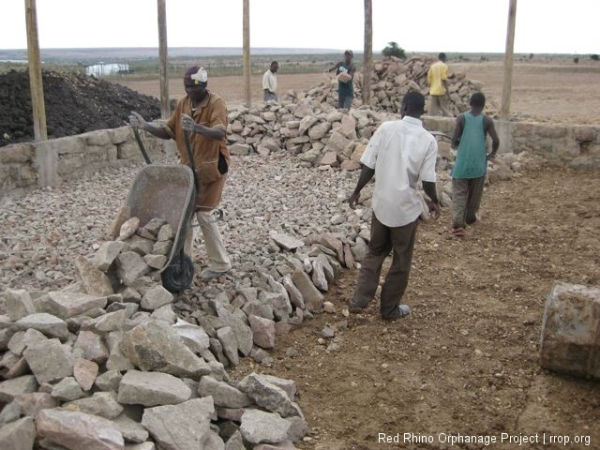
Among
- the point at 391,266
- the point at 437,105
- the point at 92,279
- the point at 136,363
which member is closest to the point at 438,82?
the point at 437,105

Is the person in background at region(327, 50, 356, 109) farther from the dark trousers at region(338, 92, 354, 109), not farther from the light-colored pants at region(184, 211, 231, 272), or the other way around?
the light-colored pants at region(184, 211, 231, 272)

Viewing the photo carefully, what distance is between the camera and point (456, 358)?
4430 mm

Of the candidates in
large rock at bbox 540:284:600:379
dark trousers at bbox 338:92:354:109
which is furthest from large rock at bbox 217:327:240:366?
dark trousers at bbox 338:92:354:109

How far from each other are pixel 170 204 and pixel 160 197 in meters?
0.11

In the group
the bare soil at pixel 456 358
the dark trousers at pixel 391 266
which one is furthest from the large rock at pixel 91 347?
the dark trousers at pixel 391 266

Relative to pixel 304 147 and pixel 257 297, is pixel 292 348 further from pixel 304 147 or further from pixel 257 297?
pixel 304 147

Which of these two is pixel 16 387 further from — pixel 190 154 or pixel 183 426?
pixel 190 154

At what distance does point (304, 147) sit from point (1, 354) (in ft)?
24.6

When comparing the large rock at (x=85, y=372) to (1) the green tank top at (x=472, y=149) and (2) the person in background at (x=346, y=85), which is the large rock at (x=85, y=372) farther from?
(2) the person in background at (x=346, y=85)

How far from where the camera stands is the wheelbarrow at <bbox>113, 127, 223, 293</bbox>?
14.7 feet

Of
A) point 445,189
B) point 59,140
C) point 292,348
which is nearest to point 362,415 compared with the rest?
point 292,348

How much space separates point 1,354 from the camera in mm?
3461

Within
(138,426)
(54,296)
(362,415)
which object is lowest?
(362,415)

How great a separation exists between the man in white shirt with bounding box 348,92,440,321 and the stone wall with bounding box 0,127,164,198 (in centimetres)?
485
